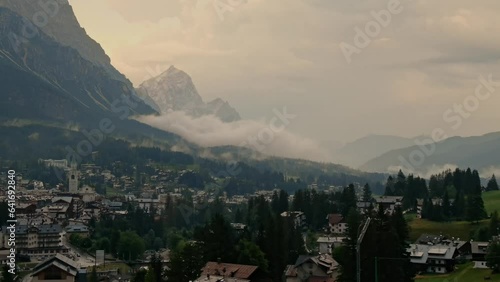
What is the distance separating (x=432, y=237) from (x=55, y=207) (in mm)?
114473

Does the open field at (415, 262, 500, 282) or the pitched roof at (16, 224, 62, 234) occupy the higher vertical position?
Answer: the pitched roof at (16, 224, 62, 234)

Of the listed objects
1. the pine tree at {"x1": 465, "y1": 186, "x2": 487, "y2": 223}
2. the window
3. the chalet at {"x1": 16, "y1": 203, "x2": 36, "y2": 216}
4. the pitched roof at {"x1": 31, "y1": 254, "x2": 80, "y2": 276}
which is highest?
the pine tree at {"x1": 465, "y1": 186, "x2": 487, "y2": 223}

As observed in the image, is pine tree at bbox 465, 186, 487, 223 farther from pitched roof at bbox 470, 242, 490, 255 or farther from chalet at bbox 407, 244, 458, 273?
pitched roof at bbox 470, 242, 490, 255

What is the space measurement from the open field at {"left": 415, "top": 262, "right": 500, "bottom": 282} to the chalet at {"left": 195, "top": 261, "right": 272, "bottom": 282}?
63.7 ft

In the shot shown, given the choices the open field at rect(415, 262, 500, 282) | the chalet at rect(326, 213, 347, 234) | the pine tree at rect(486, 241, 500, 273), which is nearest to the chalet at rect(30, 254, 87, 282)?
the open field at rect(415, 262, 500, 282)

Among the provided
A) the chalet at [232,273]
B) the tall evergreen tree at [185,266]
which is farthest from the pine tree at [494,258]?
the tall evergreen tree at [185,266]

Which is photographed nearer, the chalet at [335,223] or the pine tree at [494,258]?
the pine tree at [494,258]

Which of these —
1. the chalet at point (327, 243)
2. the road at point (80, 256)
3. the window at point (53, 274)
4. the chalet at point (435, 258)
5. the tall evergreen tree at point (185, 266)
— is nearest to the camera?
the tall evergreen tree at point (185, 266)

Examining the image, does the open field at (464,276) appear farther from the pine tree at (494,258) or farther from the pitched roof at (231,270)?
the pitched roof at (231,270)

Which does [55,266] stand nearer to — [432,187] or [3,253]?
[3,253]

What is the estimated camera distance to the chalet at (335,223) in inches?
4943

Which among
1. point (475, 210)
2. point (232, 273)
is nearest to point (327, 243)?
point (475, 210)

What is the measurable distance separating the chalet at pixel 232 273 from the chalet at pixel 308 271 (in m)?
6.13

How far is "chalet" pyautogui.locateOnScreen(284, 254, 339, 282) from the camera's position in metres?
73.9
